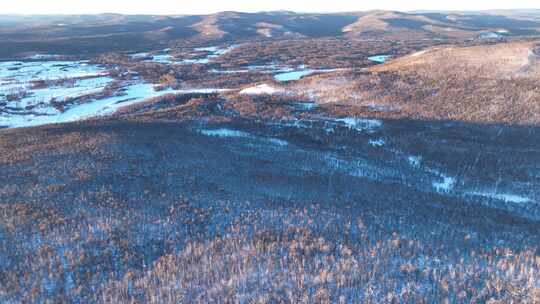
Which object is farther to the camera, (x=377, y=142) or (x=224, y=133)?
(x=224, y=133)

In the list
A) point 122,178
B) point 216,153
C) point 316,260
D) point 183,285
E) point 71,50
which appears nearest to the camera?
point 183,285

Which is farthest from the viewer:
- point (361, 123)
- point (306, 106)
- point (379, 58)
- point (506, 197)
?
point (379, 58)

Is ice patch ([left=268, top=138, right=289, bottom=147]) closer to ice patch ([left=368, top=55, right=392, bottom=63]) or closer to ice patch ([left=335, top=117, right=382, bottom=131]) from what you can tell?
ice patch ([left=335, top=117, right=382, bottom=131])

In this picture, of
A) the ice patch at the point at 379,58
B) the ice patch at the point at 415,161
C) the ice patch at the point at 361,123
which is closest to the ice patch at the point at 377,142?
Answer: the ice patch at the point at 361,123

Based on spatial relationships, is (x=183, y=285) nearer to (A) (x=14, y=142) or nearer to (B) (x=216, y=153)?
(B) (x=216, y=153)

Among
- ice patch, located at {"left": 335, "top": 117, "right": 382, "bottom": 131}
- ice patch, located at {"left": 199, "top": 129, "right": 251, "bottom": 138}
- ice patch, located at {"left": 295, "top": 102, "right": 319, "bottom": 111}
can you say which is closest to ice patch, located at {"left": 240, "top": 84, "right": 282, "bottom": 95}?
ice patch, located at {"left": 295, "top": 102, "right": 319, "bottom": 111}

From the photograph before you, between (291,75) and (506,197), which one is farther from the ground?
(291,75)

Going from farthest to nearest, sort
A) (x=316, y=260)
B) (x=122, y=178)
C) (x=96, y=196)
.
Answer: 1. (x=122, y=178)
2. (x=96, y=196)
3. (x=316, y=260)

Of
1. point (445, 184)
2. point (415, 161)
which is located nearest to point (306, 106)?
point (415, 161)

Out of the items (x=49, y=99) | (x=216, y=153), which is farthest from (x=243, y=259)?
(x=49, y=99)

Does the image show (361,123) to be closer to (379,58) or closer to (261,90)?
(261,90)
